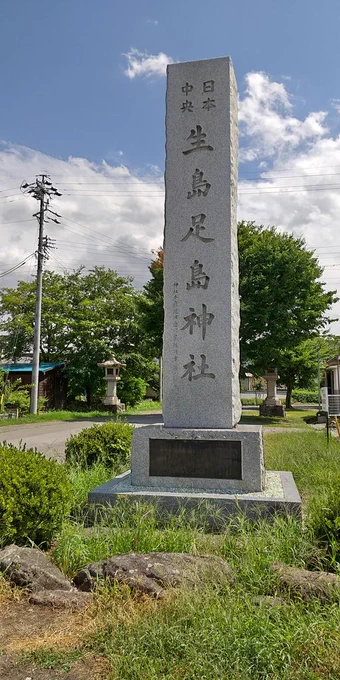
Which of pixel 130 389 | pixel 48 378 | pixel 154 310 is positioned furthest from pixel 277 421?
pixel 48 378

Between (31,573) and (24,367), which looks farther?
(24,367)

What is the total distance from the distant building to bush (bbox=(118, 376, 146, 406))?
3636 millimetres

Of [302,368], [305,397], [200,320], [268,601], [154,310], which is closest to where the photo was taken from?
[268,601]

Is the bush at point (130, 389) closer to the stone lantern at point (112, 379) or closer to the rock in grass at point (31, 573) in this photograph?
the stone lantern at point (112, 379)

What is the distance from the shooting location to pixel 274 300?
22250 millimetres

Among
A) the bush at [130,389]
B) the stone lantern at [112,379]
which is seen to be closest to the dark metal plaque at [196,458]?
the stone lantern at [112,379]

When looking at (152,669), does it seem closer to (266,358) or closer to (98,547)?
(98,547)

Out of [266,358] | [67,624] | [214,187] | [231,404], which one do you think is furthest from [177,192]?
[266,358]

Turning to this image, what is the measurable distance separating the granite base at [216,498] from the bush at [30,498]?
687mm

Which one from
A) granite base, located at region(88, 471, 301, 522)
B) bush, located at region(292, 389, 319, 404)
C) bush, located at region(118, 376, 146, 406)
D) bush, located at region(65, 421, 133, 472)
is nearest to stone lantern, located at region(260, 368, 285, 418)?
bush, located at region(118, 376, 146, 406)

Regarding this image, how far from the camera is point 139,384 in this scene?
3164cm

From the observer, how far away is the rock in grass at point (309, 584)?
110 inches

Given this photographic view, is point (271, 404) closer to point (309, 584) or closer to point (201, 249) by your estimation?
point (201, 249)

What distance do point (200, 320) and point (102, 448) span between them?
2.73 m
